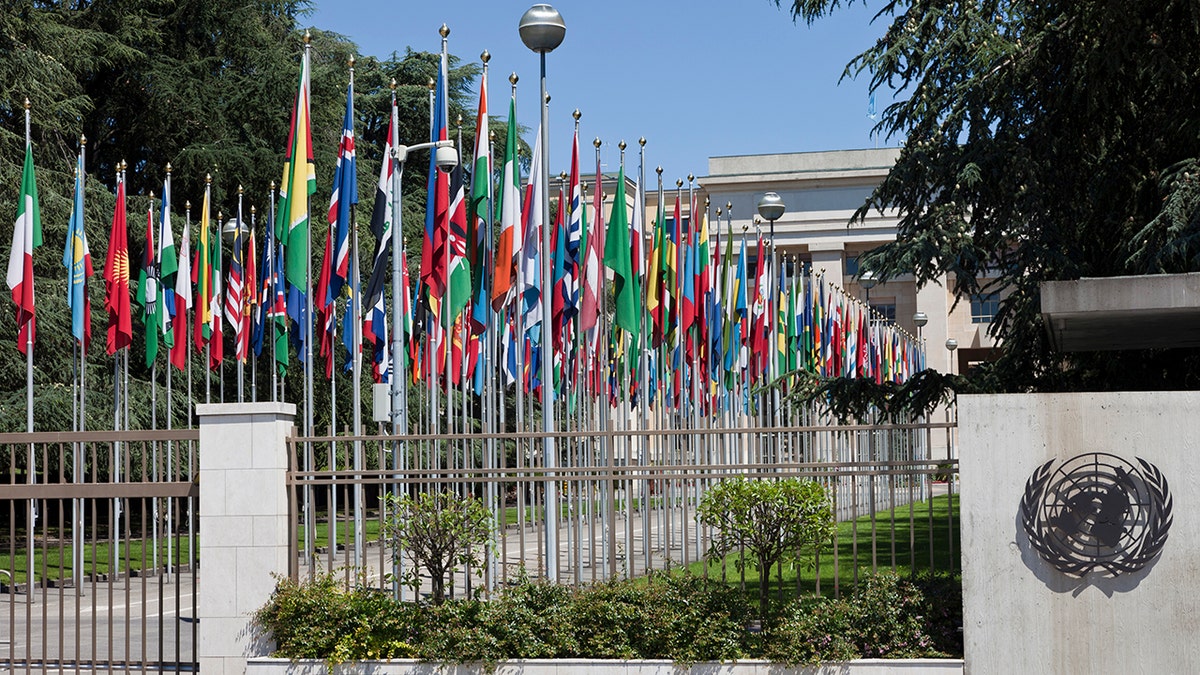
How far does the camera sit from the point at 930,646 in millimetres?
10359

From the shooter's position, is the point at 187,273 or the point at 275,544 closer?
the point at 275,544

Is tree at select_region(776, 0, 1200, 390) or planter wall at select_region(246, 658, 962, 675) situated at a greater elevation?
tree at select_region(776, 0, 1200, 390)

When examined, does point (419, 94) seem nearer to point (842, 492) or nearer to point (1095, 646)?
point (842, 492)

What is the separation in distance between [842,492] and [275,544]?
27973 mm

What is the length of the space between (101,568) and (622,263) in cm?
1194

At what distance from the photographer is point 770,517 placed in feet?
35.0

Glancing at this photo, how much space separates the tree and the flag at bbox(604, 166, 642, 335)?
3.11 m

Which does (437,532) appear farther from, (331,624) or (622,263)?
(622,263)

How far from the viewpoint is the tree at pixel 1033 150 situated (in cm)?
1720

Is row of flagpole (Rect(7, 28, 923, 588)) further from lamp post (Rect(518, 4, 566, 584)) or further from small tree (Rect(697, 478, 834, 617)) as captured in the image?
small tree (Rect(697, 478, 834, 617))

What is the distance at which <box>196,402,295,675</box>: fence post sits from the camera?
1107 centimetres

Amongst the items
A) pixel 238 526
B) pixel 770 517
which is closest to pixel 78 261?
pixel 238 526

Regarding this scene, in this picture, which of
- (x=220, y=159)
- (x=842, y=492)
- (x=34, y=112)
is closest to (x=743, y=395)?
(x=842, y=492)

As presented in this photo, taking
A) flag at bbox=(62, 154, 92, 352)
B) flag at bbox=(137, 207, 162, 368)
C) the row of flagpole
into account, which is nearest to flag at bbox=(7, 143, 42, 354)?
the row of flagpole
